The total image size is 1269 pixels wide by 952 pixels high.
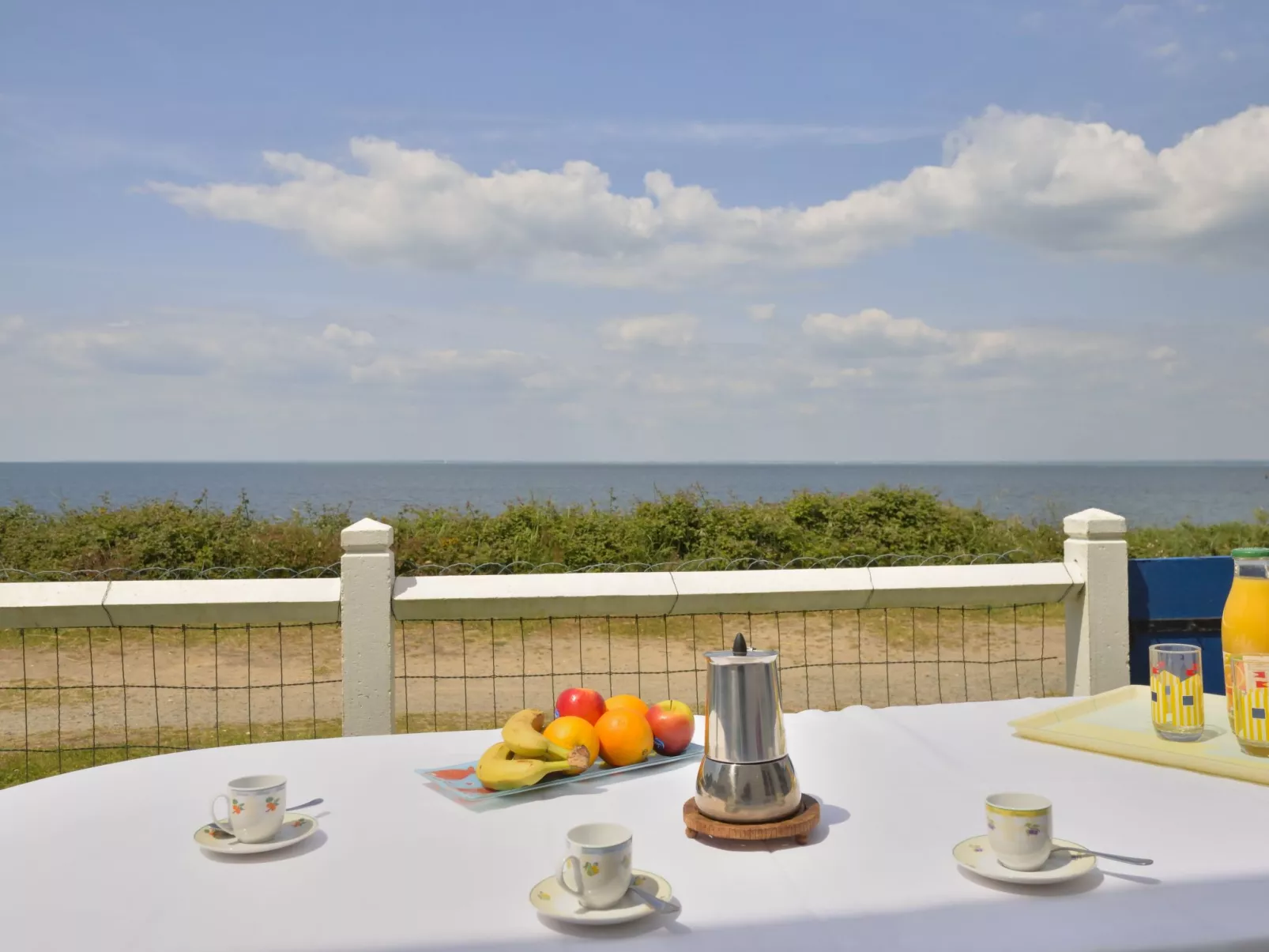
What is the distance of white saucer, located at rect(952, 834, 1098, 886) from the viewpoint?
1.19m

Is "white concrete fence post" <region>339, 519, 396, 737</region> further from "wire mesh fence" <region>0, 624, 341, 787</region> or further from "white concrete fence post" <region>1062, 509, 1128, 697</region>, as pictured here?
"white concrete fence post" <region>1062, 509, 1128, 697</region>

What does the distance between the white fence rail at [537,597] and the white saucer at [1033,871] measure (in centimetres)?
184

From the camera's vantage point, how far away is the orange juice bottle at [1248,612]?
1.72 m

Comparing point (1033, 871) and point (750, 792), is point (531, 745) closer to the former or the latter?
point (750, 792)

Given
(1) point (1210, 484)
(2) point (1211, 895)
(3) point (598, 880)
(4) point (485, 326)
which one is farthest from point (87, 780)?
(1) point (1210, 484)

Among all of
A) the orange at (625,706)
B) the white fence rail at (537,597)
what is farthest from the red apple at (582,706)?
the white fence rail at (537,597)

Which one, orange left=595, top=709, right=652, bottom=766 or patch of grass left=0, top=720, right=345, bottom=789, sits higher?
orange left=595, top=709, right=652, bottom=766

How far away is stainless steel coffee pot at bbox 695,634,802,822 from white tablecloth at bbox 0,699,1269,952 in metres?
0.06

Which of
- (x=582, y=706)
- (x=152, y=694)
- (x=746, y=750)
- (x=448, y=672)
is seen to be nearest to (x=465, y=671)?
(x=448, y=672)

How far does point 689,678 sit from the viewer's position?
6926mm

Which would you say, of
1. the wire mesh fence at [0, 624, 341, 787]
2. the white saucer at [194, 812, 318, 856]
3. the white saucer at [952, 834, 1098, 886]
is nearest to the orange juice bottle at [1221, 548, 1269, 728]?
the white saucer at [952, 834, 1098, 886]

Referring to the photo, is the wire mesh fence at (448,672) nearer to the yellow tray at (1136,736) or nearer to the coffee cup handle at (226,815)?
the yellow tray at (1136,736)

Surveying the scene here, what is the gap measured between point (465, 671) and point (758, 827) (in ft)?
17.7

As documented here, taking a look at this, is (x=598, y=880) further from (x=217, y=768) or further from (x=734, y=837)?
(x=217, y=768)
